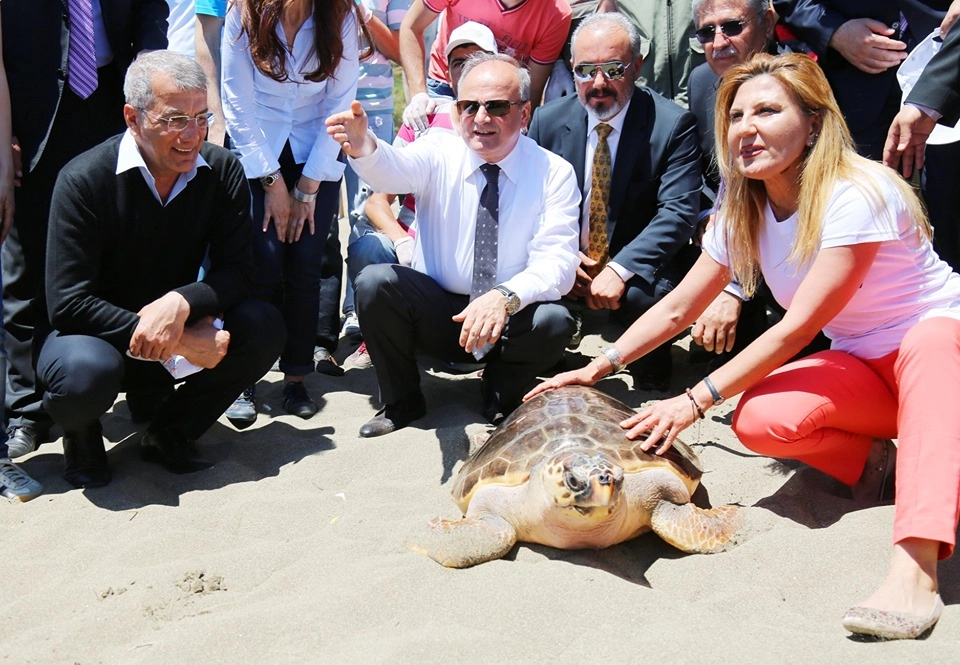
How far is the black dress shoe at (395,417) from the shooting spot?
11.9 ft

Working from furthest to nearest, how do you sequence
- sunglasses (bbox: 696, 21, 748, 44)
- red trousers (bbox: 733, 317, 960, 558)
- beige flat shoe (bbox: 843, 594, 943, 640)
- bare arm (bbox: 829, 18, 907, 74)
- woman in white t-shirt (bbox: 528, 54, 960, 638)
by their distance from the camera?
1. sunglasses (bbox: 696, 21, 748, 44)
2. bare arm (bbox: 829, 18, 907, 74)
3. woman in white t-shirt (bbox: 528, 54, 960, 638)
4. red trousers (bbox: 733, 317, 960, 558)
5. beige flat shoe (bbox: 843, 594, 943, 640)

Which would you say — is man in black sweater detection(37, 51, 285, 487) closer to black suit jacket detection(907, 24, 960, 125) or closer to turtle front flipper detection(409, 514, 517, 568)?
turtle front flipper detection(409, 514, 517, 568)

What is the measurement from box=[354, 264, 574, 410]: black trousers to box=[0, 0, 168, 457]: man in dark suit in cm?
122

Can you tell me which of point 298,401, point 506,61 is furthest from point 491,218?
point 298,401

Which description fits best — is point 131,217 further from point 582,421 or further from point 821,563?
point 821,563

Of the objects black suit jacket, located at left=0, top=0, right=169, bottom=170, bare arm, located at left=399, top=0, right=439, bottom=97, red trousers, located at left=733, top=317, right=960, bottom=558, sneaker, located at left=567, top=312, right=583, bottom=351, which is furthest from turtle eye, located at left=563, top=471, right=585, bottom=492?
bare arm, located at left=399, top=0, right=439, bottom=97

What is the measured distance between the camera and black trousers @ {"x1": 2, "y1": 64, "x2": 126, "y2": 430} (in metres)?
3.52

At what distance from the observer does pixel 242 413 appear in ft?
12.3

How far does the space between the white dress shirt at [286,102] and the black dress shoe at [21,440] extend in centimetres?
132

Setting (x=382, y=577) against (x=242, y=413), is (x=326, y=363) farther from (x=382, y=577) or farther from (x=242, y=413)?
(x=382, y=577)

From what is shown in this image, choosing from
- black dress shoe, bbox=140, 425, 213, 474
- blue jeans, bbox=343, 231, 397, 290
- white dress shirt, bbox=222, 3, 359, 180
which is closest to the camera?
black dress shoe, bbox=140, 425, 213, 474

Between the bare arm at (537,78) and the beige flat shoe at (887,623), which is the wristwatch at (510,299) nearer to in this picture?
the bare arm at (537,78)

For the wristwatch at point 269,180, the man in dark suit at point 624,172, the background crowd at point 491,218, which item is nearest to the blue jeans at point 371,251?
the background crowd at point 491,218

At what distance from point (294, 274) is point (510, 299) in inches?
42.0
